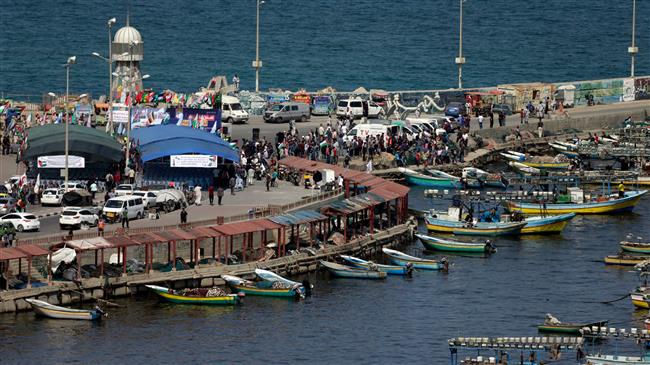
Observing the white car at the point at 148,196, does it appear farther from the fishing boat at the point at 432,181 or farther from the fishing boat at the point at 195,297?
the fishing boat at the point at 432,181

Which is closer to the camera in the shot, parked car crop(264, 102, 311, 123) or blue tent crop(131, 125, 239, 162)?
blue tent crop(131, 125, 239, 162)

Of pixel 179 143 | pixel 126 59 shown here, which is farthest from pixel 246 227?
pixel 126 59

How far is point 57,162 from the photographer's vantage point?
329 feet

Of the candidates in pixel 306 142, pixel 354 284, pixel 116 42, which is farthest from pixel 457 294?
pixel 116 42

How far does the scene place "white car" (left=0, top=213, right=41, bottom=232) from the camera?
286 ft

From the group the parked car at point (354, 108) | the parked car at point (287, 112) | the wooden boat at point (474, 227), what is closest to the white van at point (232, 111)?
the parked car at point (287, 112)

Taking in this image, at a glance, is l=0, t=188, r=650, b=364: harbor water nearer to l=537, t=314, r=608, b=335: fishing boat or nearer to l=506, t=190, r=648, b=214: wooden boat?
l=537, t=314, r=608, b=335: fishing boat

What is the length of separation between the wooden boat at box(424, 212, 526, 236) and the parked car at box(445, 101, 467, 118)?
36456 millimetres

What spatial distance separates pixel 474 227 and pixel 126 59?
3619cm

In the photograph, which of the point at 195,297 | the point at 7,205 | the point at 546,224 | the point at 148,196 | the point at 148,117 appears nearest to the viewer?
the point at 195,297

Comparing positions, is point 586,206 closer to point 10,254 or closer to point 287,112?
point 287,112

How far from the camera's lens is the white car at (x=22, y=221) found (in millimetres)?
87062

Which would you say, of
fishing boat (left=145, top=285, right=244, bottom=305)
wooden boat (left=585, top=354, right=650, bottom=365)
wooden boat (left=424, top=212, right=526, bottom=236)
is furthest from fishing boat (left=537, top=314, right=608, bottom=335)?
wooden boat (left=424, top=212, right=526, bottom=236)

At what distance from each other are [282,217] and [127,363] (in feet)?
68.0
